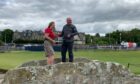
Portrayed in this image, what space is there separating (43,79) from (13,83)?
80 cm

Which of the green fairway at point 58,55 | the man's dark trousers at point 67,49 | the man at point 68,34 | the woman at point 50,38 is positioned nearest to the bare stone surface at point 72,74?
the woman at point 50,38

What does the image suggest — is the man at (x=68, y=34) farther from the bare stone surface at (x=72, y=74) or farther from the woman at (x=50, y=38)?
the bare stone surface at (x=72, y=74)

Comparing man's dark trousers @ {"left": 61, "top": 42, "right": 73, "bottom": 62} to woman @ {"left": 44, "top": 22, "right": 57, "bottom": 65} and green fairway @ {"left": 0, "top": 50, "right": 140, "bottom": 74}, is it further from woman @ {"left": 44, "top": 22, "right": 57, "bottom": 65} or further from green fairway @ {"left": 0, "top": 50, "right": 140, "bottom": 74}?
green fairway @ {"left": 0, "top": 50, "right": 140, "bottom": 74}

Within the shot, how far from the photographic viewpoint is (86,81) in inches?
442

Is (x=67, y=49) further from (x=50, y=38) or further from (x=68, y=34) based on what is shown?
(x=50, y=38)

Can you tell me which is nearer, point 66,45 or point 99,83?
point 99,83

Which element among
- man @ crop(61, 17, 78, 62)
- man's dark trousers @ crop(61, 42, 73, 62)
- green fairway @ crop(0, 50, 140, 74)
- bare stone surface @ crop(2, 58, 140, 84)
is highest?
man @ crop(61, 17, 78, 62)

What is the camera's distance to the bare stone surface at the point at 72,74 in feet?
35.8

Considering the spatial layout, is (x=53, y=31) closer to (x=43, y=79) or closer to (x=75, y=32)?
(x=75, y=32)

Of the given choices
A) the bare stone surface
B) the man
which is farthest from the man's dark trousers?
the bare stone surface

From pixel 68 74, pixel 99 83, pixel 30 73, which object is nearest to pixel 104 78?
pixel 99 83

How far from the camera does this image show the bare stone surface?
10.9 meters

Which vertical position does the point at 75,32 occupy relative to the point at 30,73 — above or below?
above

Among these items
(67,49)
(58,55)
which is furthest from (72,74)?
(58,55)
